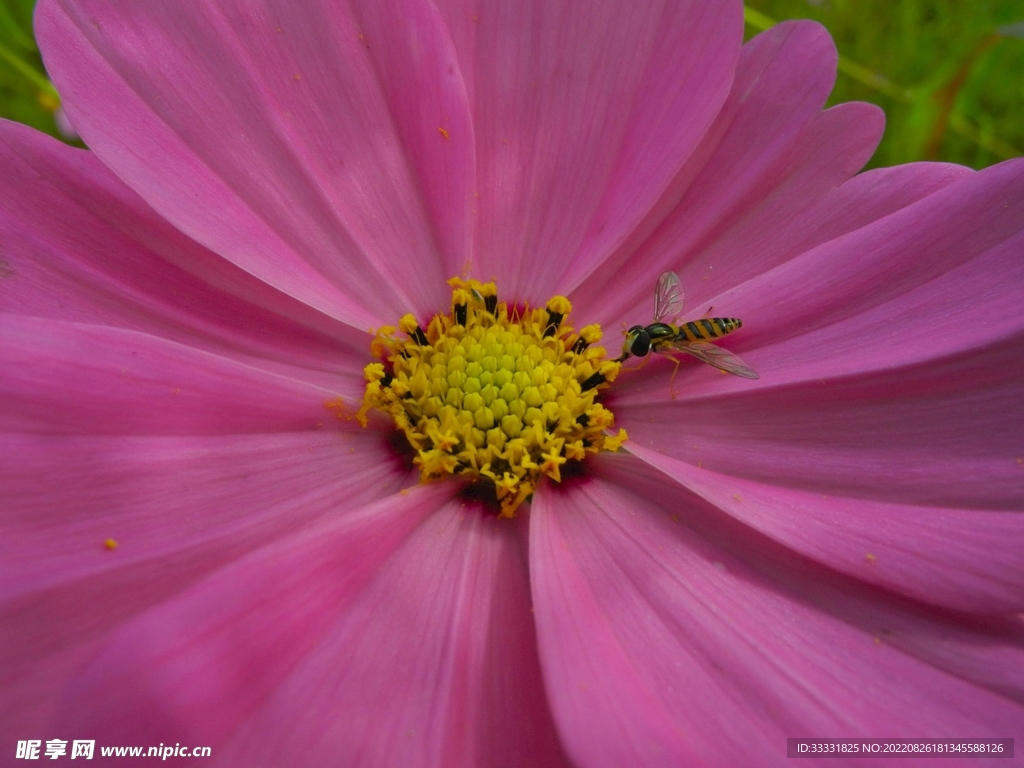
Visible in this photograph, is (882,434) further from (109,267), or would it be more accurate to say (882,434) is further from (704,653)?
(109,267)

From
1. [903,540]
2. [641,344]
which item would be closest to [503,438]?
[641,344]

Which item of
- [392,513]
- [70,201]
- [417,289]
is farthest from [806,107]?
[70,201]

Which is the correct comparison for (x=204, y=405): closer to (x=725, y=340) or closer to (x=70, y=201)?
(x=70, y=201)

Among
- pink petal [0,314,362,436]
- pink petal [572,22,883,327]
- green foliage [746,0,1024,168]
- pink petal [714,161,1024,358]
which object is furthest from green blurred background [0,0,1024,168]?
pink petal [0,314,362,436]

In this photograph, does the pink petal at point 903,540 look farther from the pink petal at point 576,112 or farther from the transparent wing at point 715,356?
the pink petal at point 576,112

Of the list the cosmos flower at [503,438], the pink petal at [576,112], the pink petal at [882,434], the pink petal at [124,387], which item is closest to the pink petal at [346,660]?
the cosmos flower at [503,438]
